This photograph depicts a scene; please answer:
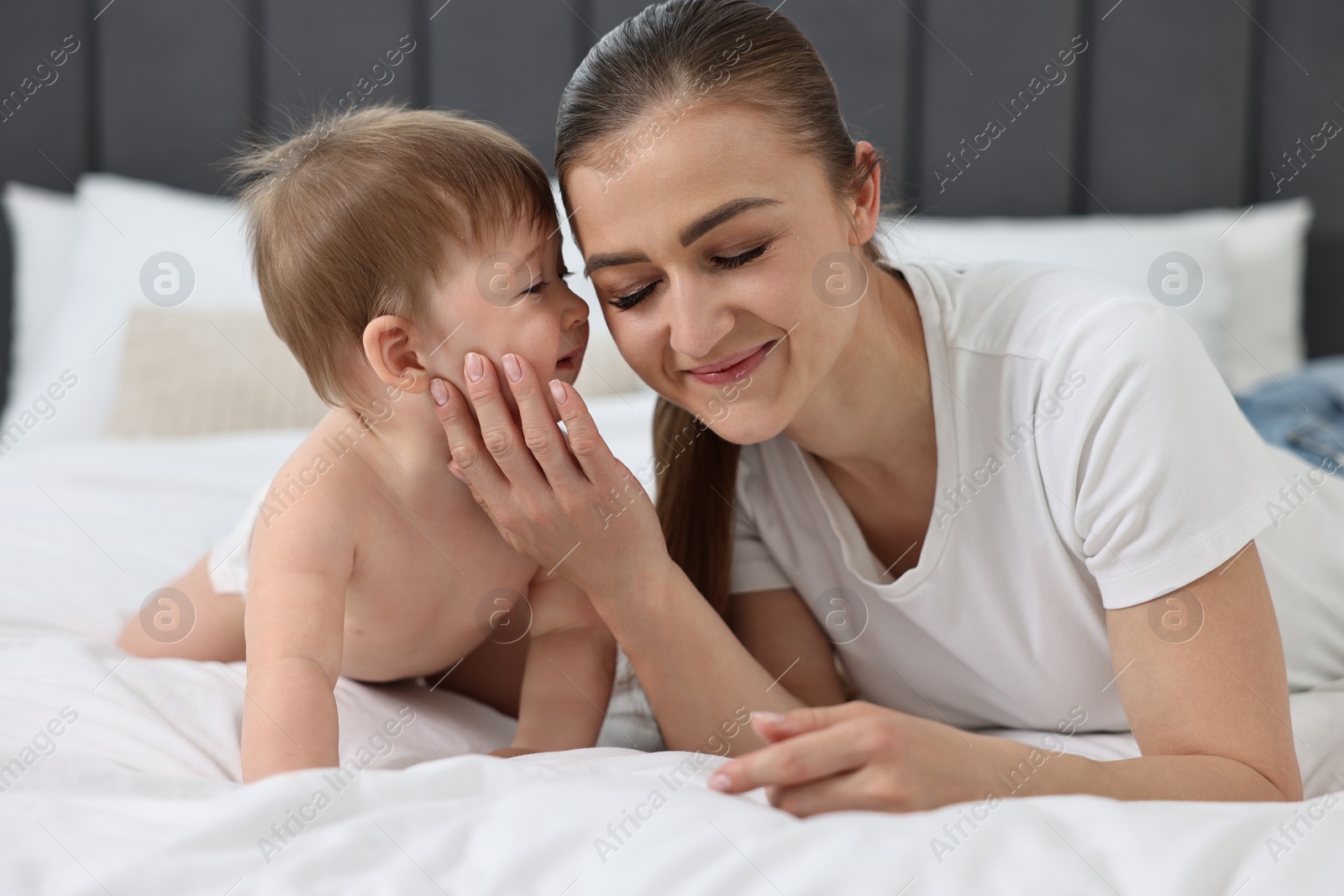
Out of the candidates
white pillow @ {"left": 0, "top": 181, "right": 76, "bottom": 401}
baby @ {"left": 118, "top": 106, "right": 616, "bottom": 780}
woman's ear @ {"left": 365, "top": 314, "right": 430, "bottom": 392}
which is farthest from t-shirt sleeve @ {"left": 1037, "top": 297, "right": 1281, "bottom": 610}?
white pillow @ {"left": 0, "top": 181, "right": 76, "bottom": 401}

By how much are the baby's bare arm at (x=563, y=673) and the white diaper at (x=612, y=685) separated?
5cm

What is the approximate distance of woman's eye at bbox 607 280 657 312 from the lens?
38.4 inches

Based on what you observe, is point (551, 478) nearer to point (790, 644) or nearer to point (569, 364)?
point (569, 364)

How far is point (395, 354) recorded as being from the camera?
1.06 meters

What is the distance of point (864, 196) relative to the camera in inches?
Result: 42.5

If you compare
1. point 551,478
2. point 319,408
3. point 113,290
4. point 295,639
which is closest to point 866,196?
point 551,478

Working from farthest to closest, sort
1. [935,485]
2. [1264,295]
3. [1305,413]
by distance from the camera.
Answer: [1264,295] < [1305,413] < [935,485]

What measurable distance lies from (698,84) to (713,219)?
14 cm

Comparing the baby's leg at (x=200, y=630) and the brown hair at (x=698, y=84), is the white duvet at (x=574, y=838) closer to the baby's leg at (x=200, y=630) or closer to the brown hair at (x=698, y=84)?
the baby's leg at (x=200, y=630)

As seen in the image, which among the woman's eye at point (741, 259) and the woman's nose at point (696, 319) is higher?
the woman's eye at point (741, 259)

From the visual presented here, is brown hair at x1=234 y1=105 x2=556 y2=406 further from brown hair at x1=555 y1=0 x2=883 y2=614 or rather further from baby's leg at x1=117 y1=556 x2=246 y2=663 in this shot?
baby's leg at x1=117 y1=556 x2=246 y2=663

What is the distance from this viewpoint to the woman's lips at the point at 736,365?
→ 3.22 feet

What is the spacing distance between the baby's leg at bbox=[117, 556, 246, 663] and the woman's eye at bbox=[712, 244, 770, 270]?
2.38 ft

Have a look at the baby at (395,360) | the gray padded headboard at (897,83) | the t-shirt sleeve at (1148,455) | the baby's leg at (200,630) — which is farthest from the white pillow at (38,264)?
the t-shirt sleeve at (1148,455)
